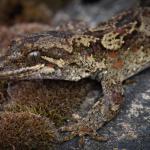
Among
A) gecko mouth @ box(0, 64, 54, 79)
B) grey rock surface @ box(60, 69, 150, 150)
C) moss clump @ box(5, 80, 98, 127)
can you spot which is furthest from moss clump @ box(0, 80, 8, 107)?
grey rock surface @ box(60, 69, 150, 150)

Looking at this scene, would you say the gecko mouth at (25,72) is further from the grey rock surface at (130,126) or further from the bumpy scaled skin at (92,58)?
the grey rock surface at (130,126)

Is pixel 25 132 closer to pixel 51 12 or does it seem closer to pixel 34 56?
pixel 34 56

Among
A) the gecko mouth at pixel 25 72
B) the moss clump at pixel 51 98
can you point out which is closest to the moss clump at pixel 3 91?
the moss clump at pixel 51 98

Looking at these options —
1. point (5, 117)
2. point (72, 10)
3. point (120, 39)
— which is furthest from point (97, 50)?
point (72, 10)

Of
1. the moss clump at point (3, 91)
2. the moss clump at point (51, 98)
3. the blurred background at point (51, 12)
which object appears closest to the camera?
the moss clump at point (51, 98)

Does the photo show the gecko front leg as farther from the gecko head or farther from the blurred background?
the blurred background
